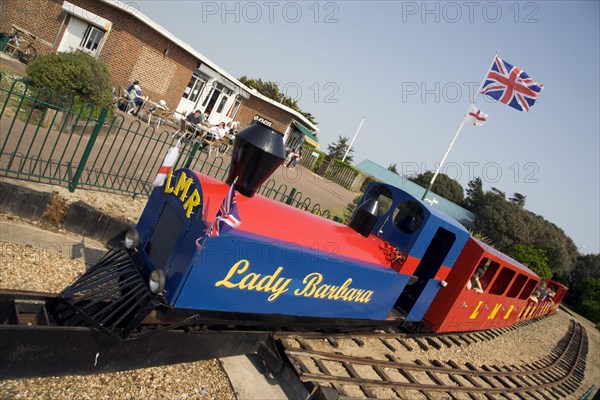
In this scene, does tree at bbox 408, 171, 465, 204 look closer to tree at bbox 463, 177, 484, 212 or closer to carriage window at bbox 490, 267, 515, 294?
tree at bbox 463, 177, 484, 212

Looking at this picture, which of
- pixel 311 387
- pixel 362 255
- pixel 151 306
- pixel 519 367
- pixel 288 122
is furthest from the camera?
pixel 288 122

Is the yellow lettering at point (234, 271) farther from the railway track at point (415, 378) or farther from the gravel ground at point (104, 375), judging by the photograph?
the railway track at point (415, 378)

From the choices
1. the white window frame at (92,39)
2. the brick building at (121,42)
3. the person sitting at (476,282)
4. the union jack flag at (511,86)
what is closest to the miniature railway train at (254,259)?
the person sitting at (476,282)

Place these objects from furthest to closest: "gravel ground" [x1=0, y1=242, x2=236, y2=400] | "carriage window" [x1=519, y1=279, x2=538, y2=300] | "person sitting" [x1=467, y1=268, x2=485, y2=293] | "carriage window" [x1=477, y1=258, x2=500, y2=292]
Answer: "carriage window" [x1=519, y1=279, x2=538, y2=300], "carriage window" [x1=477, y1=258, x2=500, y2=292], "person sitting" [x1=467, y1=268, x2=485, y2=293], "gravel ground" [x1=0, y1=242, x2=236, y2=400]

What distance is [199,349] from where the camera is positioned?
14.7 feet

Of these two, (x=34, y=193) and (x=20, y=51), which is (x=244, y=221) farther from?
(x=20, y=51)

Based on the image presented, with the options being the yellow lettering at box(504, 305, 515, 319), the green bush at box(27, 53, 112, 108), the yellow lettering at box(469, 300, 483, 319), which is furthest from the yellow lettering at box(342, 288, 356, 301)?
the green bush at box(27, 53, 112, 108)

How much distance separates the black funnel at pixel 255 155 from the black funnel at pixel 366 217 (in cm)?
238

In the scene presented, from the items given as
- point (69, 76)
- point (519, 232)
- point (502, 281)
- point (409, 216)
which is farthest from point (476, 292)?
point (519, 232)

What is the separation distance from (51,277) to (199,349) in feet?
6.84

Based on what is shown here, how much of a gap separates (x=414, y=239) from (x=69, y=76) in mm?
10147

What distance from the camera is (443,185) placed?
186 feet

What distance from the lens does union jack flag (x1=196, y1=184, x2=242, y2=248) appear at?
3.84 meters

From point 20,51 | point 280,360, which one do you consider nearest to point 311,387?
point 280,360
